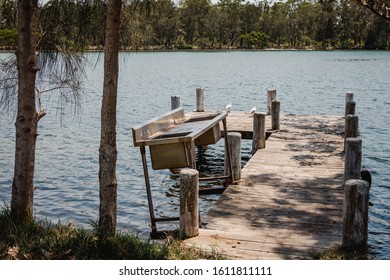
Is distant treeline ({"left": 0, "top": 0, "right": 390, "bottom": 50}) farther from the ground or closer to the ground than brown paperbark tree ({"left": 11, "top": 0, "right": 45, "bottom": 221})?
farther from the ground

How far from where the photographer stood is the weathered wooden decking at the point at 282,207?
7477 millimetres

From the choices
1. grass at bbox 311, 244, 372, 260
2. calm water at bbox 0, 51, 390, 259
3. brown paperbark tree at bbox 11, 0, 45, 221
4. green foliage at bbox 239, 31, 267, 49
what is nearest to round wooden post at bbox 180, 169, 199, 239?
grass at bbox 311, 244, 372, 260

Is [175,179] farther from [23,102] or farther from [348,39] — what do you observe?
[348,39]

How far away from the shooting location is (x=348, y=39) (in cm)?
12975

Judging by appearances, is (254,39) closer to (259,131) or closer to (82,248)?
(259,131)

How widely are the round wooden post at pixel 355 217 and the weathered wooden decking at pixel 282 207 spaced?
1.17 feet

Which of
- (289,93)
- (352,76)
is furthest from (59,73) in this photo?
(352,76)

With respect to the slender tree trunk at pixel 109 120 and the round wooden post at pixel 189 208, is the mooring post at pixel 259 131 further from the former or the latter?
the slender tree trunk at pixel 109 120

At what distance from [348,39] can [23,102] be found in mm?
129489

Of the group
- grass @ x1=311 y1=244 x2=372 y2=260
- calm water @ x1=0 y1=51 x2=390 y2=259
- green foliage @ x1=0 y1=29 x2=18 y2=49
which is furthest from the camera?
calm water @ x1=0 y1=51 x2=390 y2=259

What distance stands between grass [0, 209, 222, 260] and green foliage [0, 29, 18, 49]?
3193 millimetres

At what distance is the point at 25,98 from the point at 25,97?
0.01 metres

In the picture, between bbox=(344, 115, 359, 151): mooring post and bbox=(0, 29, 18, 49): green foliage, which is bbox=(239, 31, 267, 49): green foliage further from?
bbox=(0, 29, 18, 49): green foliage

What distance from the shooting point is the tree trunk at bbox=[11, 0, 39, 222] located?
7.41 meters
